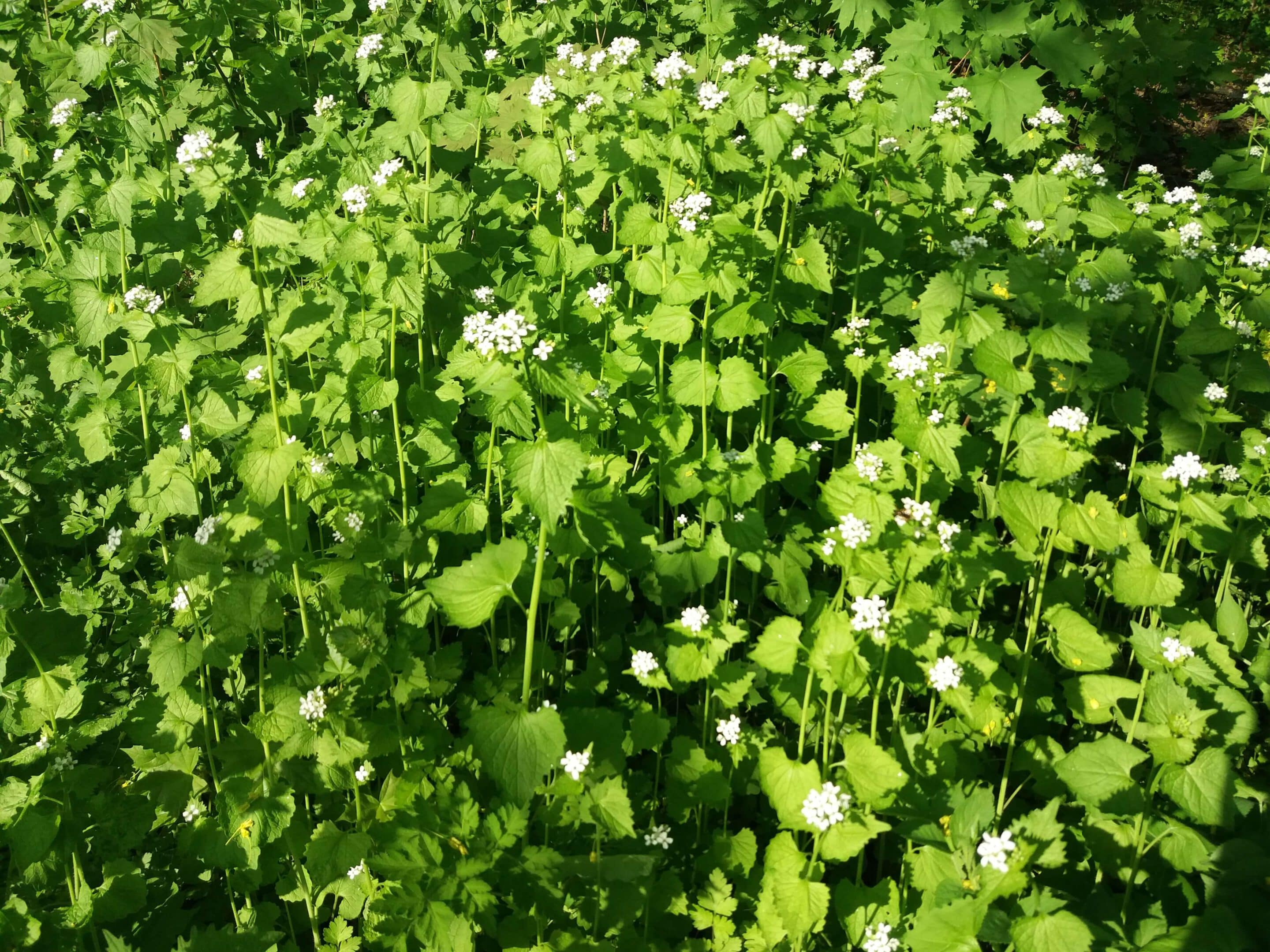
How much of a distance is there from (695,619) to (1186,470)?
67.6 inches

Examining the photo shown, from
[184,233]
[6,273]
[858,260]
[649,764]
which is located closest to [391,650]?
[649,764]

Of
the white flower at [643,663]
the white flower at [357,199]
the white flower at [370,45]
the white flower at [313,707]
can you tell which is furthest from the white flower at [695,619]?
the white flower at [370,45]

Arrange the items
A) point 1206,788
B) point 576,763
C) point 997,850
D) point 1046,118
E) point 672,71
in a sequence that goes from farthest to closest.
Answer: point 1046,118
point 672,71
point 1206,788
point 576,763
point 997,850

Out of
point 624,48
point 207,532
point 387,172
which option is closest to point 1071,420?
point 624,48

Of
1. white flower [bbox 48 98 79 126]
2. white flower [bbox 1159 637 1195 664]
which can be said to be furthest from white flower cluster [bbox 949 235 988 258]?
white flower [bbox 48 98 79 126]

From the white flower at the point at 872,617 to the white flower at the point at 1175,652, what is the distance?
1002 millimetres

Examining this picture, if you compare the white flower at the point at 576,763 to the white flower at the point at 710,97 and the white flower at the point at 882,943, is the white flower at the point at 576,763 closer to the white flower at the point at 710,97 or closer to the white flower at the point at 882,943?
the white flower at the point at 882,943

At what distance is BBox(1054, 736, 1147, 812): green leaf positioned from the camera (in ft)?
8.25

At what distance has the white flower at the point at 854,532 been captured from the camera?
7.46ft

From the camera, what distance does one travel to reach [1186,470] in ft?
9.41

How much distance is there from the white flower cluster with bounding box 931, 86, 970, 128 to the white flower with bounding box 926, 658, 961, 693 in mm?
2278

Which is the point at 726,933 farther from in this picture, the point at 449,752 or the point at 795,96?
the point at 795,96

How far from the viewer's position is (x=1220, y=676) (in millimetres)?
2861

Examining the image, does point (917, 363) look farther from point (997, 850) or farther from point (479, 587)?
point (479, 587)
